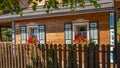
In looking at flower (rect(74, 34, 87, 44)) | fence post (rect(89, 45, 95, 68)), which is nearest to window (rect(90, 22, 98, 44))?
flower (rect(74, 34, 87, 44))

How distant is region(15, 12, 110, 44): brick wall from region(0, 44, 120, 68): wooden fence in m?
6.05

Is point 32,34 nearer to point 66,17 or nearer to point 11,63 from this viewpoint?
point 66,17

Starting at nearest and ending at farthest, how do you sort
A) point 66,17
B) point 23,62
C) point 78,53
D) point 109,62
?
1. point 109,62
2. point 78,53
3. point 23,62
4. point 66,17

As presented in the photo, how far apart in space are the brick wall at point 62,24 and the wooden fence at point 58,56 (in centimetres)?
605

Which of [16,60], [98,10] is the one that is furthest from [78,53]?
[98,10]

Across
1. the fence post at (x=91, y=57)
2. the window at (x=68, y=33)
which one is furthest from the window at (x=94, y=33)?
the fence post at (x=91, y=57)

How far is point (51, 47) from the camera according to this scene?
923 cm

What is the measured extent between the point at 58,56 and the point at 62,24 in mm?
7983

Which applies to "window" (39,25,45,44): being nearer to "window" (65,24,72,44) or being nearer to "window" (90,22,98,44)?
"window" (65,24,72,44)

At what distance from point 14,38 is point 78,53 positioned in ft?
38.6

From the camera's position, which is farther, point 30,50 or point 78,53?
point 30,50

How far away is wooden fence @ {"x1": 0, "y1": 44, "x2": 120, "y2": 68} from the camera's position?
26.8 feet

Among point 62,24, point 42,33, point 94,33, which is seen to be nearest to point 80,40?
point 94,33

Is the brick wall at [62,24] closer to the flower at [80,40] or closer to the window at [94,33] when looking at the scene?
the window at [94,33]
